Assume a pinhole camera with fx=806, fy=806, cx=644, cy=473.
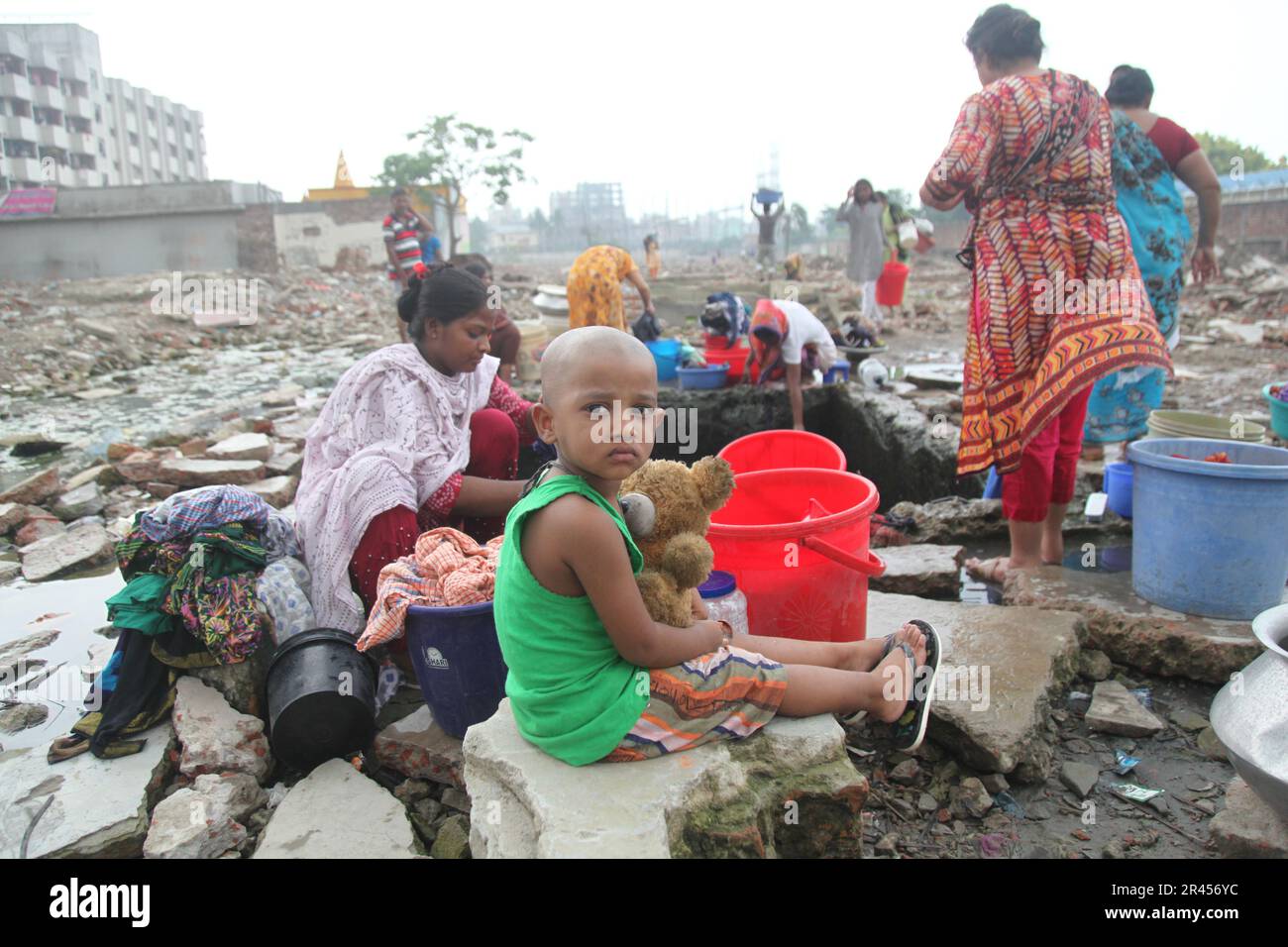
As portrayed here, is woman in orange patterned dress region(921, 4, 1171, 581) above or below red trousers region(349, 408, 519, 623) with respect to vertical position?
above

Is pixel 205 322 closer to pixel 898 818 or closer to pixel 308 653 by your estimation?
pixel 308 653

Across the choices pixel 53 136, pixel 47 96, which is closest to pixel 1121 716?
pixel 53 136

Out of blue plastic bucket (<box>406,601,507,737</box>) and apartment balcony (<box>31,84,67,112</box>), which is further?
apartment balcony (<box>31,84,67,112</box>)

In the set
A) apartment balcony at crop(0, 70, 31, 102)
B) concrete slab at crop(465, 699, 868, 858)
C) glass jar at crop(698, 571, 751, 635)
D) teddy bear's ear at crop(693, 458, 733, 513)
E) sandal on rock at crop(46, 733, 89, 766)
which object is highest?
apartment balcony at crop(0, 70, 31, 102)

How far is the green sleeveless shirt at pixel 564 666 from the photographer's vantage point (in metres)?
1.66

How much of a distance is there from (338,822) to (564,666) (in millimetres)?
914

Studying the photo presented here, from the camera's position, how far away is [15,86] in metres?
38.5

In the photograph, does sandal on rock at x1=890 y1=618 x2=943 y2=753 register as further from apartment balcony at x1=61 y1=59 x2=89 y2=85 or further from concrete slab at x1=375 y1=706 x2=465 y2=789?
apartment balcony at x1=61 y1=59 x2=89 y2=85

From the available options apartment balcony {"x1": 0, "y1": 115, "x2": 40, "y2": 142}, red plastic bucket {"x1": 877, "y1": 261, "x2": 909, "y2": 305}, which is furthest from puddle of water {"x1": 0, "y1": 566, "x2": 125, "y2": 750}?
apartment balcony {"x1": 0, "y1": 115, "x2": 40, "y2": 142}

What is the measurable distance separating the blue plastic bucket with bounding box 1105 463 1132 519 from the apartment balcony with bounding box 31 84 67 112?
51.8m

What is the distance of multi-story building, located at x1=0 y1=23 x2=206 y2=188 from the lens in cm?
3769

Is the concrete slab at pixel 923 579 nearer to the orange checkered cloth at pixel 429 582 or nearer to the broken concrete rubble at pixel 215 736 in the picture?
the orange checkered cloth at pixel 429 582

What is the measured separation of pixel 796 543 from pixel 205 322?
14.5 meters

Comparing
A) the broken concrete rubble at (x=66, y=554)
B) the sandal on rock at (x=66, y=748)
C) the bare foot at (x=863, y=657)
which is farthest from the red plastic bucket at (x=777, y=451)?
the broken concrete rubble at (x=66, y=554)
